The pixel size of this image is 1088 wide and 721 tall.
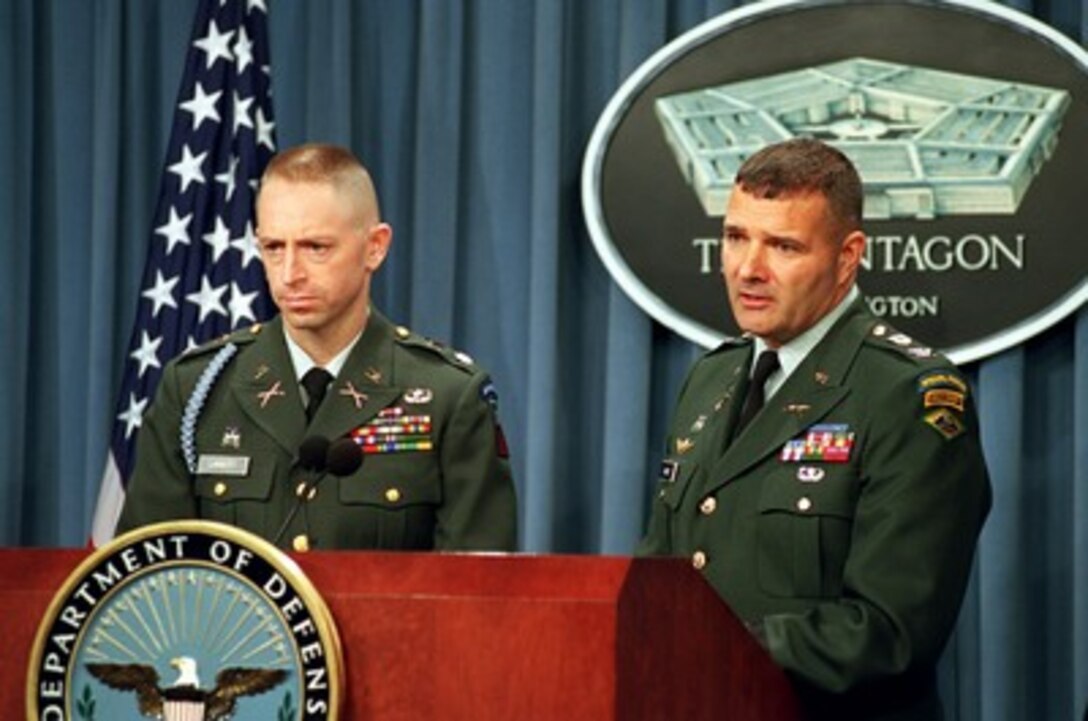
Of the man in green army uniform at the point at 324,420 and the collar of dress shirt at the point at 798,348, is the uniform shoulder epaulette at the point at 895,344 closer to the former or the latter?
the collar of dress shirt at the point at 798,348

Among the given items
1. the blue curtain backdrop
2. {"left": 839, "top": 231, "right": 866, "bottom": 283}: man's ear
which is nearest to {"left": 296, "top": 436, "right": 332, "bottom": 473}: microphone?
{"left": 839, "top": 231, "right": 866, "bottom": 283}: man's ear

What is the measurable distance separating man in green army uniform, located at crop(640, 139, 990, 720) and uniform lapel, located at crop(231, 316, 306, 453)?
0.65 meters

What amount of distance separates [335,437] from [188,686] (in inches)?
50.7

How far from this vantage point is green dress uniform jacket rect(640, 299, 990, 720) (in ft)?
9.39

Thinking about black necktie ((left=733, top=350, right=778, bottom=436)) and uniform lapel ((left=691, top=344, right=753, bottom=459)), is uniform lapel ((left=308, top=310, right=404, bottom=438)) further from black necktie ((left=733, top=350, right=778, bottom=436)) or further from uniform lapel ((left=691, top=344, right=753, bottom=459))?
black necktie ((left=733, top=350, right=778, bottom=436))

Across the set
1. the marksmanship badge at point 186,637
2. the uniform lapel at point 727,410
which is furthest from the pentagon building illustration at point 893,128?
the marksmanship badge at point 186,637

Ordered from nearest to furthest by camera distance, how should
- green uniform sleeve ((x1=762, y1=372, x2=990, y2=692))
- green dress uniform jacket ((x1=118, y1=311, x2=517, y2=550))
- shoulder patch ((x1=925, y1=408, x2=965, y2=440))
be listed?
green uniform sleeve ((x1=762, y1=372, x2=990, y2=692)) < shoulder patch ((x1=925, y1=408, x2=965, y2=440)) < green dress uniform jacket ((x1=118, y1=311, x2=517, y2=550))

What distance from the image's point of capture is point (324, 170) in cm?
354

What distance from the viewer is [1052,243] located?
4434 millimetres

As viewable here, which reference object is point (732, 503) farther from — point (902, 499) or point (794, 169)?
point (794, 169)

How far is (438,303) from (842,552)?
6.71 ft

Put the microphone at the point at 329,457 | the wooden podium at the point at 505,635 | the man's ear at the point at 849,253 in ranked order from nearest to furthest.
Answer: the wooden podium at the point at 505,635
the microphone at the point at 329,457
the man's ear at the point at 849,253

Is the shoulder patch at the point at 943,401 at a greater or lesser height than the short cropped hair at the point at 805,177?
lesser

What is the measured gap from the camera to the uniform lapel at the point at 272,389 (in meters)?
3.48
